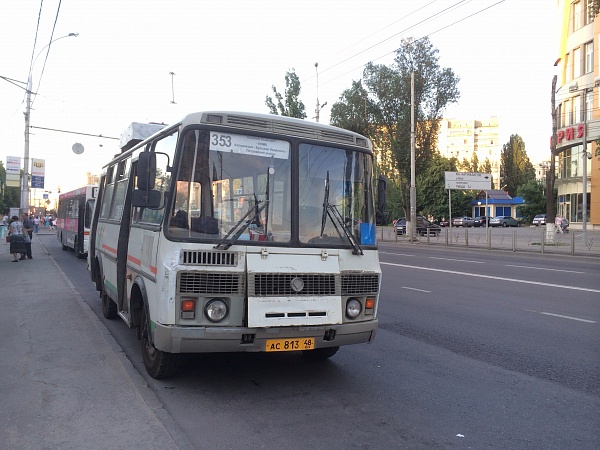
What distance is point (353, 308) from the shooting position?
5.55m

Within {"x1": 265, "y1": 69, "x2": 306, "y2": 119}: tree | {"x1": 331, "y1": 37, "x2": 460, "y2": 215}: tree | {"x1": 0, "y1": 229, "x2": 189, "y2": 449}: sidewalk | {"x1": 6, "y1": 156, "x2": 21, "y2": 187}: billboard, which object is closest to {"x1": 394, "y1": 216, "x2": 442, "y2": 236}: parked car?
{"x1": 331, "y1": 37, "x2": 460, "y2": 215}: tree

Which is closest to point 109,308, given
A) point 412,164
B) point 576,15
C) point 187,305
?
point 187,305

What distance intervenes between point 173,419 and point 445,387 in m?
2.75

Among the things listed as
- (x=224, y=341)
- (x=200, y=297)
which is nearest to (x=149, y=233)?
(x=200, y=297)

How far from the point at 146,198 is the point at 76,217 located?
1795cm

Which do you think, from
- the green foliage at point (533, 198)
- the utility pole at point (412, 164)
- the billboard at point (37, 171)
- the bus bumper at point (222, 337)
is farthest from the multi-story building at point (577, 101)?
the bus bumper at point (222, 337)

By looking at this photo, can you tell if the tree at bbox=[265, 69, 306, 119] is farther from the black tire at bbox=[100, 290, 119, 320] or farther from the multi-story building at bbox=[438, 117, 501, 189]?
the multi-story building at bbox=[438, 117, 501, 189]

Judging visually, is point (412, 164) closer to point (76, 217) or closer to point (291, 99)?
point (291, 99)

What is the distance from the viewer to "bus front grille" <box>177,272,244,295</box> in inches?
194

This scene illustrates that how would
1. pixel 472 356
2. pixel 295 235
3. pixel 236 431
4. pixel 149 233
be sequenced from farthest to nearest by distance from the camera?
pixel 472 356, pixel 149 233, pixel 295 235, pixel 236 431

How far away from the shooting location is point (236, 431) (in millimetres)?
4379

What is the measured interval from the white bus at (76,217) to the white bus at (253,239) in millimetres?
12717

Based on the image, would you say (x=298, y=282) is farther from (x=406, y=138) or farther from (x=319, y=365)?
(x=406, y=138)

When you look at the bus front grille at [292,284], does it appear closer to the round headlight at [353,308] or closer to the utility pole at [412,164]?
the round headlight at [353,308]
